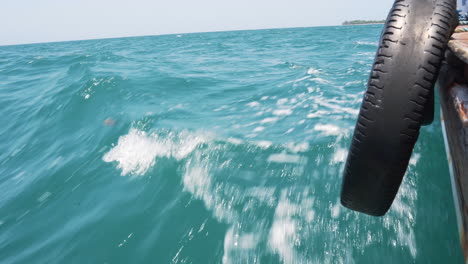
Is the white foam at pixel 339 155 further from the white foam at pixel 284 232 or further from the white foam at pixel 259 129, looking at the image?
the white foam at pixel 259 129

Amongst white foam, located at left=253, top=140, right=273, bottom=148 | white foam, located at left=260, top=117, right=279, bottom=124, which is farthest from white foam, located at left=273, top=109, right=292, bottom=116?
white foam, located at left=253, top=140, right=273, bottom=148

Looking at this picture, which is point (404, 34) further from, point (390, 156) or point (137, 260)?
point (137, 260)

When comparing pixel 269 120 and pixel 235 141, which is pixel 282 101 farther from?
pixel 235 141

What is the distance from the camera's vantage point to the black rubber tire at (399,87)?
127 centimetres

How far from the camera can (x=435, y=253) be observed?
5.90 feet

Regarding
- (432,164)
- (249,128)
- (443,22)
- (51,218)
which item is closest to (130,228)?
(51,218)

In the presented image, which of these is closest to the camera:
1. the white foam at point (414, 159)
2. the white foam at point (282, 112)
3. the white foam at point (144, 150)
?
the white foam at point (414, 159)

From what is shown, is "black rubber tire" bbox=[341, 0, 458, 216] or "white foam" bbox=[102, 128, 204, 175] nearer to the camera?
"black rubber tire" bbox=[341, 0, 458, 216]

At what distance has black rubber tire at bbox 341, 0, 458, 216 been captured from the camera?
1.27m

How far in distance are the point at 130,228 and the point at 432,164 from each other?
2.91 m

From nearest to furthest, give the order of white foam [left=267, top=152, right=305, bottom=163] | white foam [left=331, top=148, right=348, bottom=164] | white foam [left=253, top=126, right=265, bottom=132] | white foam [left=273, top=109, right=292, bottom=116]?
white foam [left=331, top=148, right=348, bottom=164]
white foam [left=267, top=152, right=305, bottom=163]
white foam [left=253, top=126, right=265, bottom=132]
white foam [left=273, top=109, right=292, bottom=116]

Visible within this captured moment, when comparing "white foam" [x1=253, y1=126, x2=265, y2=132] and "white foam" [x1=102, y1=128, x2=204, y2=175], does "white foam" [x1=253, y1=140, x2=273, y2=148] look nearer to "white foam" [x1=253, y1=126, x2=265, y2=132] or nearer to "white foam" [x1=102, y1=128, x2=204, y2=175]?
"white foam" [x1=253, y1=126, x2=265, y2=132]

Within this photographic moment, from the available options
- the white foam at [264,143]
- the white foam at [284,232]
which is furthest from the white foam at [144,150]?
the white foam at [284,232]

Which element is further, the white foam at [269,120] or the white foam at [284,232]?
the white foam at [269,120]
